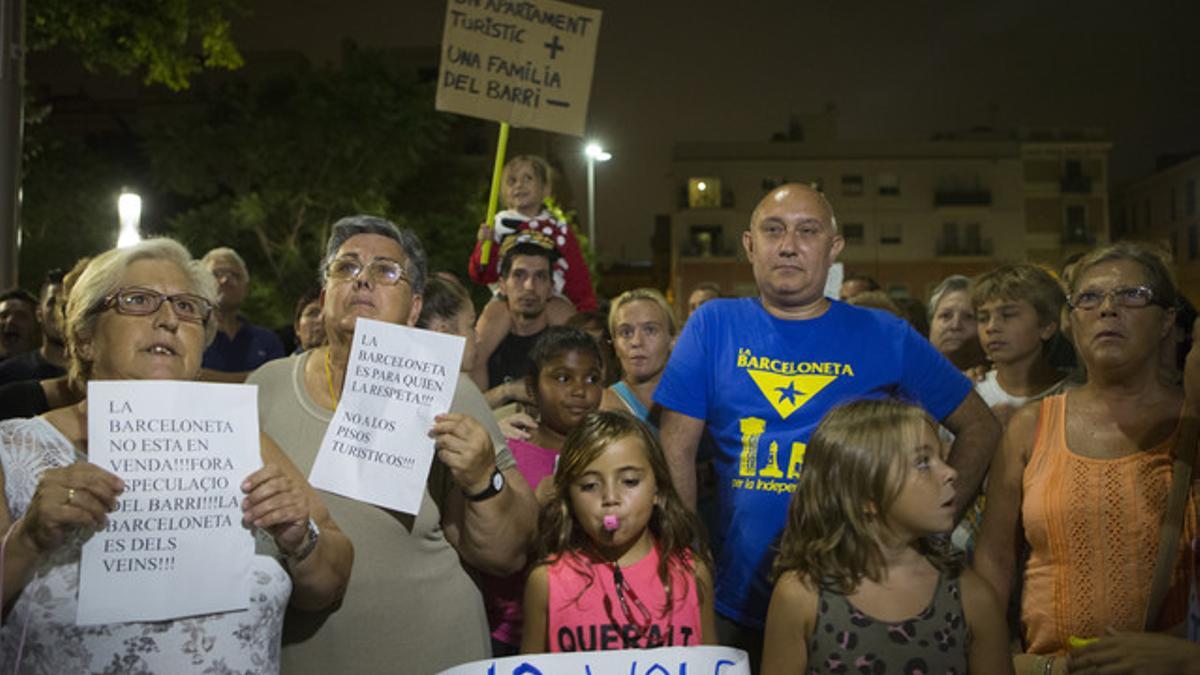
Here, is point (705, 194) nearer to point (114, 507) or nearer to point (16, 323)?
point (16, 323)

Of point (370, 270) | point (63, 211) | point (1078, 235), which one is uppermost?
point (1078, 235)

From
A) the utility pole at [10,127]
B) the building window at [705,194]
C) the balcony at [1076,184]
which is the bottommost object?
the utility pole at [10,127]

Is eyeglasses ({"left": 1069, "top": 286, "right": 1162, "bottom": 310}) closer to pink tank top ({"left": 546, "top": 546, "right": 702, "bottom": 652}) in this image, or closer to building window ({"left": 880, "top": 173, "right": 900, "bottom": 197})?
pink tank top ({"left": 546, "top": 546, "right": 702, "bottom": 652})

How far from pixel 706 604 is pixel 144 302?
196 centimetres

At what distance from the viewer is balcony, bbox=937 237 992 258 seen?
66812 mm

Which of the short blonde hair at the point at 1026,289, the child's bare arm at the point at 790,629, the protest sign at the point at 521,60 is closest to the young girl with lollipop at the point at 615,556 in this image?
the child's bare arm at the point at 790,629

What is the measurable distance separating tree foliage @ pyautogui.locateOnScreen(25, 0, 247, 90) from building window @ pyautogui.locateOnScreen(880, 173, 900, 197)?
57099 millimetres

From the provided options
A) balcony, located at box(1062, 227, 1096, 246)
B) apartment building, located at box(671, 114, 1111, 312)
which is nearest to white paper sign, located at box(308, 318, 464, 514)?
apartment building, located at box(671, 114, 1111, 312)

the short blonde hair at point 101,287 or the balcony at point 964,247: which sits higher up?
the balcony at point 964,247

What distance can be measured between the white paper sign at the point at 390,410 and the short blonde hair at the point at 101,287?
43 centimetres

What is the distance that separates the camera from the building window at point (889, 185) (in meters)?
66.5

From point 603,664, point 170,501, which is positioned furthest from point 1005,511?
point 170,501

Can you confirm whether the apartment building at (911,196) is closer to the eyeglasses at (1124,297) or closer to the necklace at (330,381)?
the eyeglasses at (1124,297)

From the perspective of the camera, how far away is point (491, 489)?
310 centimetres
